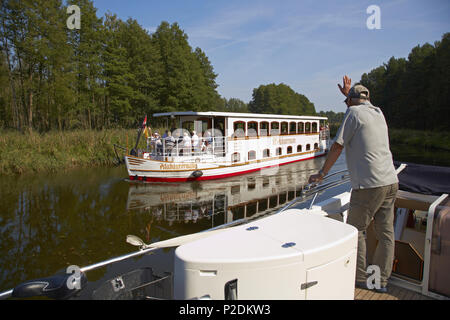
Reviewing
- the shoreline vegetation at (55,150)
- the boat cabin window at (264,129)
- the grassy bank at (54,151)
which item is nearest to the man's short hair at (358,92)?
the shoreline vegetation at (55,150)

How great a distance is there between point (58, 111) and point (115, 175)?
13.7 meters

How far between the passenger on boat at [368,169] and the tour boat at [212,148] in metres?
12.4

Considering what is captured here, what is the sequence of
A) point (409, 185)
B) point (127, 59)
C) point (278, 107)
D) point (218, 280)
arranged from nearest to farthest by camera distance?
point (218, 280)
point (409, 185)
point (127, 59)
point (278, 107)

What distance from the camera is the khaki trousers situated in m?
2.65

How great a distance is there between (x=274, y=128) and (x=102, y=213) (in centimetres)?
1419

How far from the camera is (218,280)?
176 centimetres

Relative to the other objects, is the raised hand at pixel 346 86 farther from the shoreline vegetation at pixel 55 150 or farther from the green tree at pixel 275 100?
the green tree at pixel 275 100

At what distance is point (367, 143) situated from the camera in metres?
2.57

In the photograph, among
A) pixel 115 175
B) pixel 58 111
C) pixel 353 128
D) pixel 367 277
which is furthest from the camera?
pixel 58 111

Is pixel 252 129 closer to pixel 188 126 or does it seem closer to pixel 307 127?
pixel 188 126
